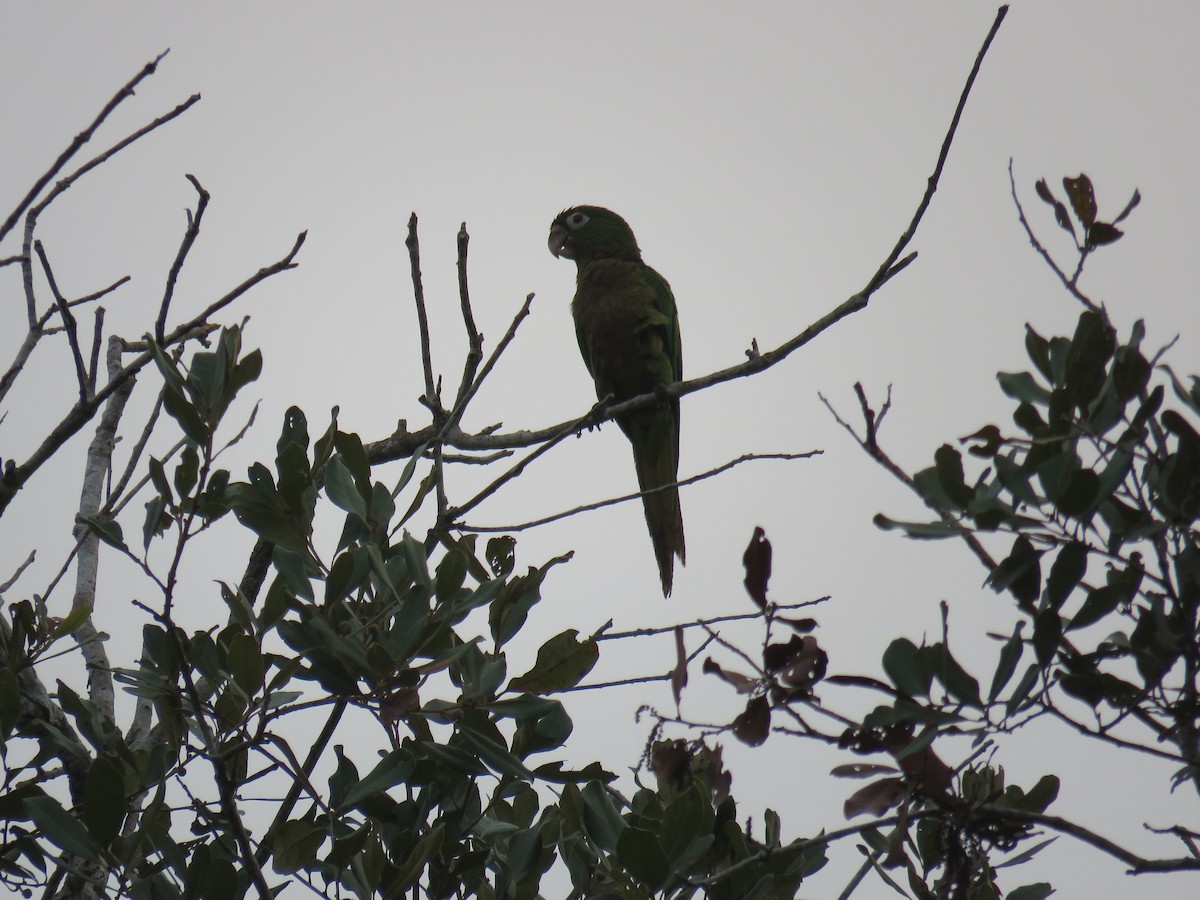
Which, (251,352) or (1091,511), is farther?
(251,352)

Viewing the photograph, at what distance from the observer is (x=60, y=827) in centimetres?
142

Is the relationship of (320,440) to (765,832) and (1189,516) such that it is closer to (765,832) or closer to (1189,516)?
(765,832)

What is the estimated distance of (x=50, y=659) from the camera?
1.95 meters

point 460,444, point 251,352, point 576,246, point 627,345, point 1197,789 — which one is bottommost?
point 1197,789

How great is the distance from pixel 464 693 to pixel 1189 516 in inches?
41.0

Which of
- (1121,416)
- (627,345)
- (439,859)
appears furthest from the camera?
(627,345)

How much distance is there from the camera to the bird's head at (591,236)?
6.09 metres

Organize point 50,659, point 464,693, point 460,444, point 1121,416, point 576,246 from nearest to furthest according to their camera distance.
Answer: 1. point 1121,416
2. point 464,693
3. point 50,659
4. point 460,444
5. point 576,246

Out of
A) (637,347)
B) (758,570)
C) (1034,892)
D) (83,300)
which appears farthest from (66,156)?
(637,347)

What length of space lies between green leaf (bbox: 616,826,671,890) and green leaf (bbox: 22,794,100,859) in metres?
0.73

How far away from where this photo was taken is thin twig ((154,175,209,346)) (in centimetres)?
187

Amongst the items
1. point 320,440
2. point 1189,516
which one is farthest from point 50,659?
point 1189,516

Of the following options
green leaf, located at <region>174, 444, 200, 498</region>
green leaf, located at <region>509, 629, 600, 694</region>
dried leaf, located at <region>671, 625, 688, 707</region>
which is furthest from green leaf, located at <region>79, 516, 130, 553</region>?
dried leaf, located at <region>671, 625, 688, 707</region>

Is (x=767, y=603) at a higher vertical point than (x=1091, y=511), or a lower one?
lower
